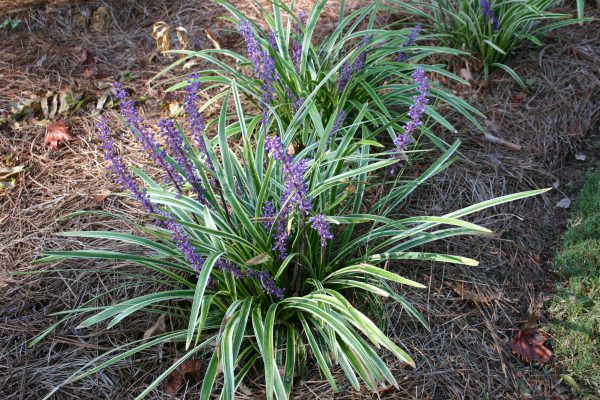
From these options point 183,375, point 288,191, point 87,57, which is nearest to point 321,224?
point 288,191

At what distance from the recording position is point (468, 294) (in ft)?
8.24

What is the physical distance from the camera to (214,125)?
3271 millimetres

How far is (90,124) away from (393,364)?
216cm

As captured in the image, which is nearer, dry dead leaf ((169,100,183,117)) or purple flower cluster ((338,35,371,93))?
purple flower cluster ((338,35,371,93))

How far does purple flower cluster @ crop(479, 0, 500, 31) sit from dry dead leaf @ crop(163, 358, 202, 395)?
2.42m

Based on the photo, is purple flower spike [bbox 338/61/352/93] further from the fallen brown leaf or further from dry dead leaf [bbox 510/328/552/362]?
the fallen brown leaf

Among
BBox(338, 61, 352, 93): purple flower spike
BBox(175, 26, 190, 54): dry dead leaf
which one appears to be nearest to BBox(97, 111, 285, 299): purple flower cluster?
BBox(338, 61, 352, 93): purple flower spike

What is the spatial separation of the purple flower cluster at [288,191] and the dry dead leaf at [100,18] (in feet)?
8.07

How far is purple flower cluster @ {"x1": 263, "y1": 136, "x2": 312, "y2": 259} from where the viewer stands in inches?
73.4

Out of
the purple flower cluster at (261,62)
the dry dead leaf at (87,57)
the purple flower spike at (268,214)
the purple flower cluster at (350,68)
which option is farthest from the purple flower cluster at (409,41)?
the dry dead leaf at (87,57)

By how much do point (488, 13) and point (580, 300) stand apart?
1653mm

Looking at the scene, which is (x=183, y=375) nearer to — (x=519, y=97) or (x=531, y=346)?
(x=531, y=346)

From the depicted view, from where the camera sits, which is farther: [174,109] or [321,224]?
[174,109]

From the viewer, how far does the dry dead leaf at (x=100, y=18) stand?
3.98m
